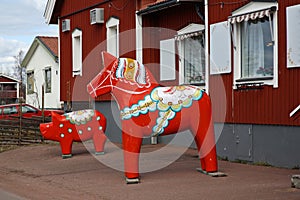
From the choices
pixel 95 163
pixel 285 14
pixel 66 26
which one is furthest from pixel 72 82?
pixel 285 14

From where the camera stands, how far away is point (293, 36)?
1408 cm

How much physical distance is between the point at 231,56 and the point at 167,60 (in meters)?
4.60

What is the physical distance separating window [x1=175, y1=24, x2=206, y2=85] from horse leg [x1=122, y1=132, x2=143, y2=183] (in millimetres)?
6307

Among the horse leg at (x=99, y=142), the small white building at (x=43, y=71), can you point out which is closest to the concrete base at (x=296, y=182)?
the horse leg at (x=99, y=142)

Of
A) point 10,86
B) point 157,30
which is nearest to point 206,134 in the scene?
point 157,30

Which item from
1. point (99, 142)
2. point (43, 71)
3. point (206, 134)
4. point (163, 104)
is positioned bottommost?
point (99, 142)

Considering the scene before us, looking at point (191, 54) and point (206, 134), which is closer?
point (206, 134)

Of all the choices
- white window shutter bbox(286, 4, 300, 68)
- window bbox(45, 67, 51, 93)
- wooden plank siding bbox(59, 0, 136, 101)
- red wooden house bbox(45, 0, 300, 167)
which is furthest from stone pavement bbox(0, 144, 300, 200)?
window bbox(45, 67, 51, 93)

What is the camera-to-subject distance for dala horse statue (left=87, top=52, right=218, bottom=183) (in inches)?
508

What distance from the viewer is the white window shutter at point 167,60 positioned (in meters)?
20.4

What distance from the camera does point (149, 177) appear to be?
13797 mm

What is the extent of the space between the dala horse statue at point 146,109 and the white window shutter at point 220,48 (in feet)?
11.7

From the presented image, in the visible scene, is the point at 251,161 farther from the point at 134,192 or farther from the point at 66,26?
the point at 66,26

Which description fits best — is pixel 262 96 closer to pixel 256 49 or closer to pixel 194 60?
pixel 256 49
